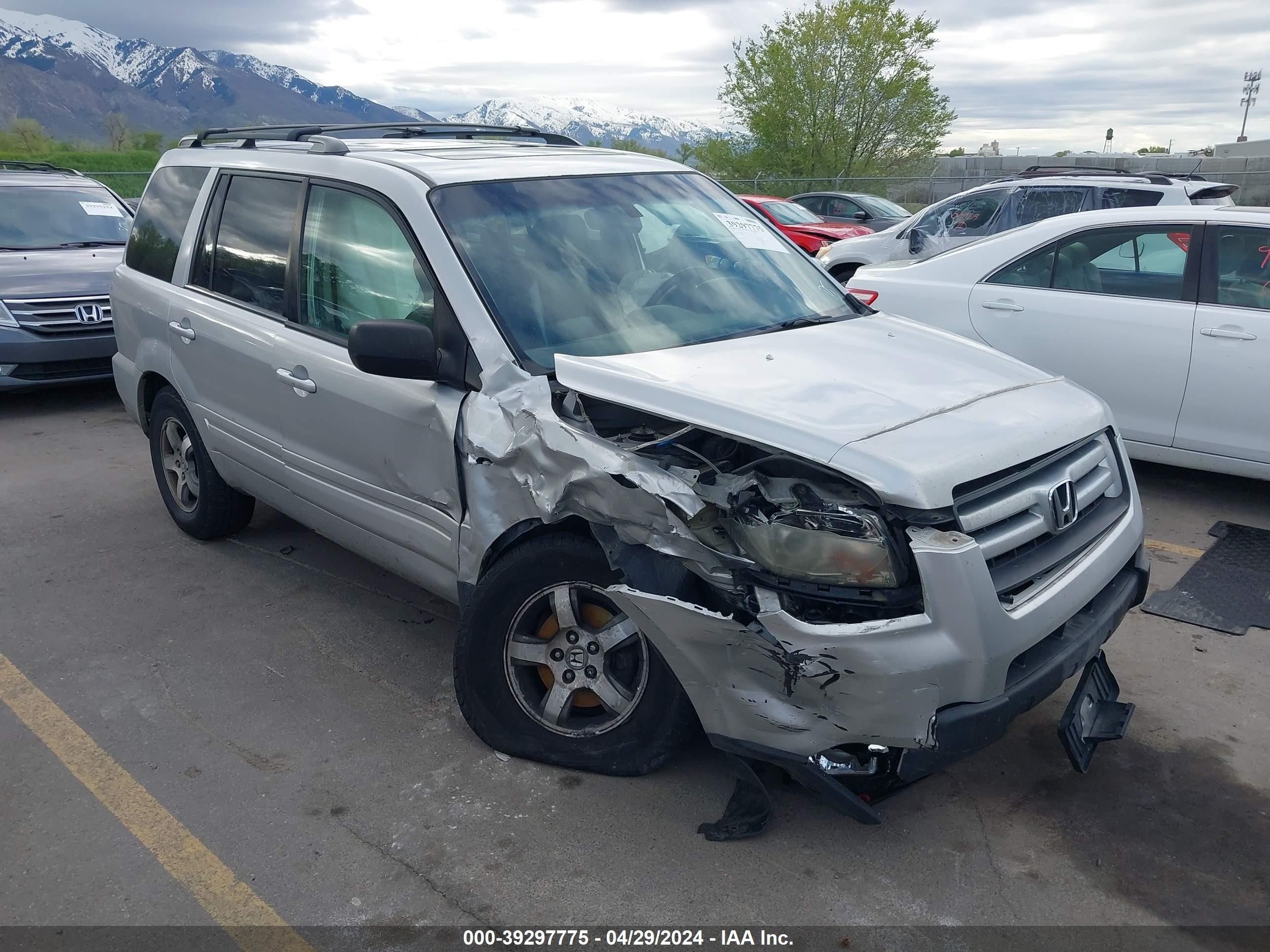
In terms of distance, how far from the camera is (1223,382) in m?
5.32

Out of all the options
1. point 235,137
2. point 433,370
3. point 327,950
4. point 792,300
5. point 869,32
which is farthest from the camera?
point 869,32

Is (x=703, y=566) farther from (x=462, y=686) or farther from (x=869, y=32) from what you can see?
(x=869, y=32)

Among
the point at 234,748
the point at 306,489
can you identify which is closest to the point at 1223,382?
the point at 306,489

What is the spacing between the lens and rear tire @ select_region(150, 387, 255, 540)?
5.05 meters

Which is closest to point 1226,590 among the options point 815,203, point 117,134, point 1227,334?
point 1227,334

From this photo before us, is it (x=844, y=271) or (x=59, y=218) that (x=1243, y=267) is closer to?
(x=844, y=271)

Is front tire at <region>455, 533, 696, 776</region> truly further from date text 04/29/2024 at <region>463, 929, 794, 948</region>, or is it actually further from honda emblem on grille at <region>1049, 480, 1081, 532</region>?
honda emblem on grille at <region>1049, 480, 1081, 532</region>

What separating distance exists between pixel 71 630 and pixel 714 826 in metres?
3.05

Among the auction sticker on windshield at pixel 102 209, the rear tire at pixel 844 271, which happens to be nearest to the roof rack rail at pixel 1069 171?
the rear tire at pixel 844 271

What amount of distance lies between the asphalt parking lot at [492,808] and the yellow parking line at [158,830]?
3 centimetres

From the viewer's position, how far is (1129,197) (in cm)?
902

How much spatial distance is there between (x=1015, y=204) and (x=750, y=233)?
22.4 feet

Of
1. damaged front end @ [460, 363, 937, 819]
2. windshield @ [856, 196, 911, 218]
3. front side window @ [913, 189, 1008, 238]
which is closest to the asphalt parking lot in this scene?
damaged front end @ [460, 363, 937, 819]

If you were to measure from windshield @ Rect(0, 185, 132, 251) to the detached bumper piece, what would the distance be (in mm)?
9157
